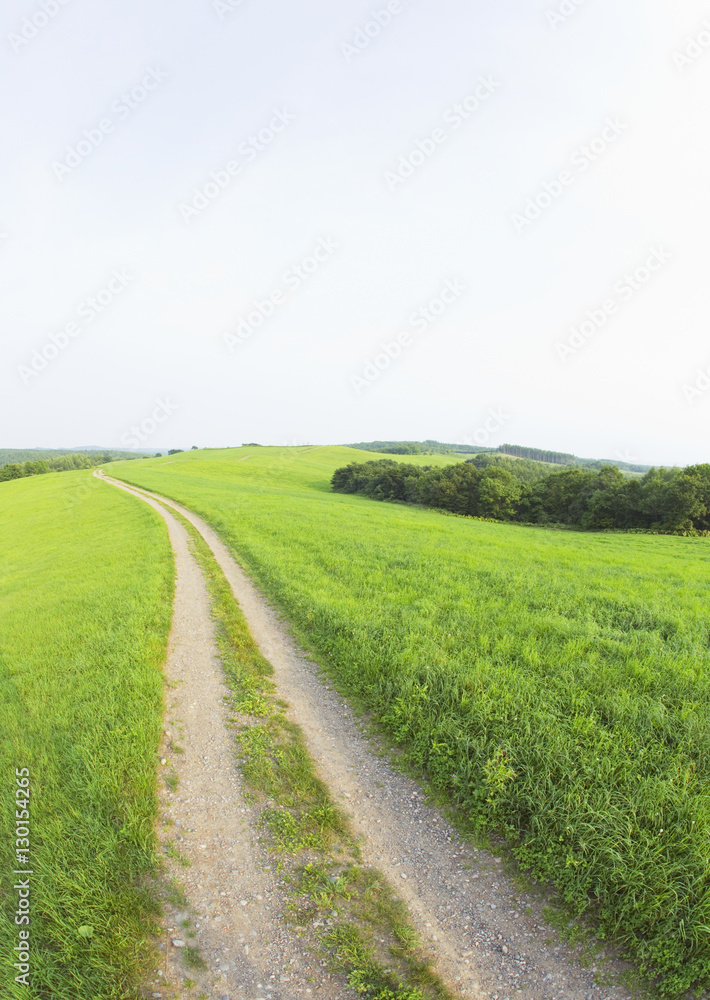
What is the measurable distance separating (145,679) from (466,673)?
5.88 m

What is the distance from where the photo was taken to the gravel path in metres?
3.78

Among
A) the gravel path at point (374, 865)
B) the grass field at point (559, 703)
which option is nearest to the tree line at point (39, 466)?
the grass field at point (559, 703)

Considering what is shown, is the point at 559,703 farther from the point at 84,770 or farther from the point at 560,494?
the point at 560,494

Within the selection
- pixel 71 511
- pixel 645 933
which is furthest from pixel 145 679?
pixel 71 511

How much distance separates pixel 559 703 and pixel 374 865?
371 cm

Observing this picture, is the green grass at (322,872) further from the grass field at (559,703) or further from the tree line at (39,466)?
the tree line at (39,466)

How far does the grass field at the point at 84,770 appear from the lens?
151 inches

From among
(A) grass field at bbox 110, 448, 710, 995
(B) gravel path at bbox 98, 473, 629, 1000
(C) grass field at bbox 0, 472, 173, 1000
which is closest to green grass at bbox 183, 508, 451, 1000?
(B) gravel path at bbox 98, 473, 629, 1000

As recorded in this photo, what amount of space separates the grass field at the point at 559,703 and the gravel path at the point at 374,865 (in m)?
0.50

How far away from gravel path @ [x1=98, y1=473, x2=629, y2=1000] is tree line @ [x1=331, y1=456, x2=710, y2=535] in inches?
1936

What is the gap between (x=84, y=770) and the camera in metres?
5.84

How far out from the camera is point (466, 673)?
7445mm

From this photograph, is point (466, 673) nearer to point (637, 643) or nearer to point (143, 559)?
point (637, 643)

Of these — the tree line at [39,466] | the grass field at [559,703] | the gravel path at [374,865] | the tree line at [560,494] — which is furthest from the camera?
the tree line at [39,466]
